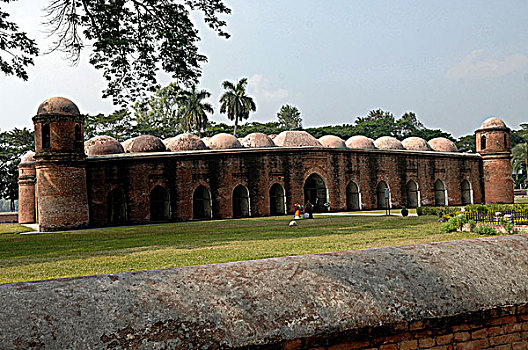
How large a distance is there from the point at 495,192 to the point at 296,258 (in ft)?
103

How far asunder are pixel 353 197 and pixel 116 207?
1289cm

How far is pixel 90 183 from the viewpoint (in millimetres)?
21250

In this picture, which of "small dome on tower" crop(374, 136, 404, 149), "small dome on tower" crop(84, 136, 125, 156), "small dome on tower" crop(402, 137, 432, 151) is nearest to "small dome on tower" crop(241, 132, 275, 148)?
"small dome on tower" crop(84, 136, 125, 156)

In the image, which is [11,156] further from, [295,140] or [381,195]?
[381,195]

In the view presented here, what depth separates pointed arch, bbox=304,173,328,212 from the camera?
24745mm

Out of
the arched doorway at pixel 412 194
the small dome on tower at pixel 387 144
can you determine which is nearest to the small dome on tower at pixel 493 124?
the small dome on tower at pixel 387 144

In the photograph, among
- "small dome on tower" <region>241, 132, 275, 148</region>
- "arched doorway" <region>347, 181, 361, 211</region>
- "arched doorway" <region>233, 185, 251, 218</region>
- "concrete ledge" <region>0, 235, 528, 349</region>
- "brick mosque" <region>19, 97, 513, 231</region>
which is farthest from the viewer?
"small dome on tower" <region>241, 132, 275, 148</region>

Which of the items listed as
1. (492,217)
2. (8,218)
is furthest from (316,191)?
(8,218)

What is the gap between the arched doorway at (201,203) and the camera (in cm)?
2344

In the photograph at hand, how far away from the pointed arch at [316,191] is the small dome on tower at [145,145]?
26.8 ft

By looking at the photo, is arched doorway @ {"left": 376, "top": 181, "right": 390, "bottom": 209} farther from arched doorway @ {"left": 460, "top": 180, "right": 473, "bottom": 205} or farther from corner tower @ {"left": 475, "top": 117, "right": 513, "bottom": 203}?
corner tower @ {"left": 475, "top": 117, "right": 513, "bottom": 203}

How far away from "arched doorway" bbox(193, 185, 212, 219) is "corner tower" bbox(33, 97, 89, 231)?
18.6 feet

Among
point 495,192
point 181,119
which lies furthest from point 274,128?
point 495,192

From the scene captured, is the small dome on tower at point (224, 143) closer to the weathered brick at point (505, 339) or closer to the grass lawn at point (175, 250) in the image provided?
the grass lawn at point (175, 250)
